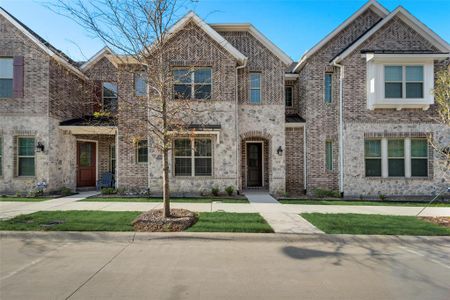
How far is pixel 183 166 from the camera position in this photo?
1302 cm

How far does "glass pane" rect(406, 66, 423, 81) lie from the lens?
1267 centimetres

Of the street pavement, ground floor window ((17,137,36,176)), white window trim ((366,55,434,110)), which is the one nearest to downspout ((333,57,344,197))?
white window trim ((366,55,434,110))

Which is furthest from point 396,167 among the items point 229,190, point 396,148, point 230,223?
point 230,223

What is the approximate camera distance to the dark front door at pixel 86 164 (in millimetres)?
A: 15016

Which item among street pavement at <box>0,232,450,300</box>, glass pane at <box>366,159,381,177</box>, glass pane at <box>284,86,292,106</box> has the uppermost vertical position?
glass pane at <box>284,86,292,106</box>

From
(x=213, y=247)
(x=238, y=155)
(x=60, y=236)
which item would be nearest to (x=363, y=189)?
(x=238, y=155)

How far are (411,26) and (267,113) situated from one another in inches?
313

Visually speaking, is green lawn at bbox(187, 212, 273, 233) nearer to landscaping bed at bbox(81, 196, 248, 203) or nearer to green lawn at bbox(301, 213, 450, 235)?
green lawn at bbox(301, 213, 450, 235)

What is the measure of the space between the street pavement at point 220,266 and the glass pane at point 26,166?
7613 mm

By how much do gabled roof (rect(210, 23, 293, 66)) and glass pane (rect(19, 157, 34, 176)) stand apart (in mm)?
10956

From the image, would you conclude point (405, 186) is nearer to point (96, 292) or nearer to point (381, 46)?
point (381, 46)

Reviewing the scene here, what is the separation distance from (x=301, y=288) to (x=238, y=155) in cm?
914

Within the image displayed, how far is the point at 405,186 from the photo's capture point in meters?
13.1

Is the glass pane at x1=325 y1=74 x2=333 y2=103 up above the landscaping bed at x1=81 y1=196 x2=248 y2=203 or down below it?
above
